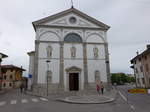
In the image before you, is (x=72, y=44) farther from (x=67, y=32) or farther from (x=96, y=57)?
(x=96, y=57)

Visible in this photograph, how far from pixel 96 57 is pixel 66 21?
878 cm

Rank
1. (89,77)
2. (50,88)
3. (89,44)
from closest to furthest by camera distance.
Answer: (50,88), (89,77), (89,44)

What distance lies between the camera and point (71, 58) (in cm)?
2458

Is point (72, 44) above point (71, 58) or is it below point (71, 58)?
above

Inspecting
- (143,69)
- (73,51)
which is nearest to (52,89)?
(73,51)

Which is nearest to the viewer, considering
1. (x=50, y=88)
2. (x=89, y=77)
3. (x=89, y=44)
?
(x=50, y=88)

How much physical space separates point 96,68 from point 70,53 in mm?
5390

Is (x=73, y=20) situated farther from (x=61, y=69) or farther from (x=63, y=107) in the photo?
(x=63, y=107)

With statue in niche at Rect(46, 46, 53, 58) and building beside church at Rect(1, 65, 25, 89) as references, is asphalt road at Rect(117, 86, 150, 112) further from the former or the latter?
building beside church at Rect(1, 65, 25, 89)

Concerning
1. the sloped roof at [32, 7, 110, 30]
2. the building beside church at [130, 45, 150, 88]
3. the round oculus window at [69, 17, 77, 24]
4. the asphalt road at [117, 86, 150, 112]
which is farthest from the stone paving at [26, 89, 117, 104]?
the building beside church at [130, 45, 150, 88]

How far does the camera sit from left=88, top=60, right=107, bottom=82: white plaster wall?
2446 cm

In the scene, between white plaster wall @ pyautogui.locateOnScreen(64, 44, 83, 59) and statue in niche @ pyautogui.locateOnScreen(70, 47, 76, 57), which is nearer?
white plaster wall @ pyautogui.locateOnScreen(64, 44, 83, 59)

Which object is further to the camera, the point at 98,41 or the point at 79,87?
the point at 98,41

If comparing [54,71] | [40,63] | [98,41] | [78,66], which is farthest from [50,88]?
[98,41]
